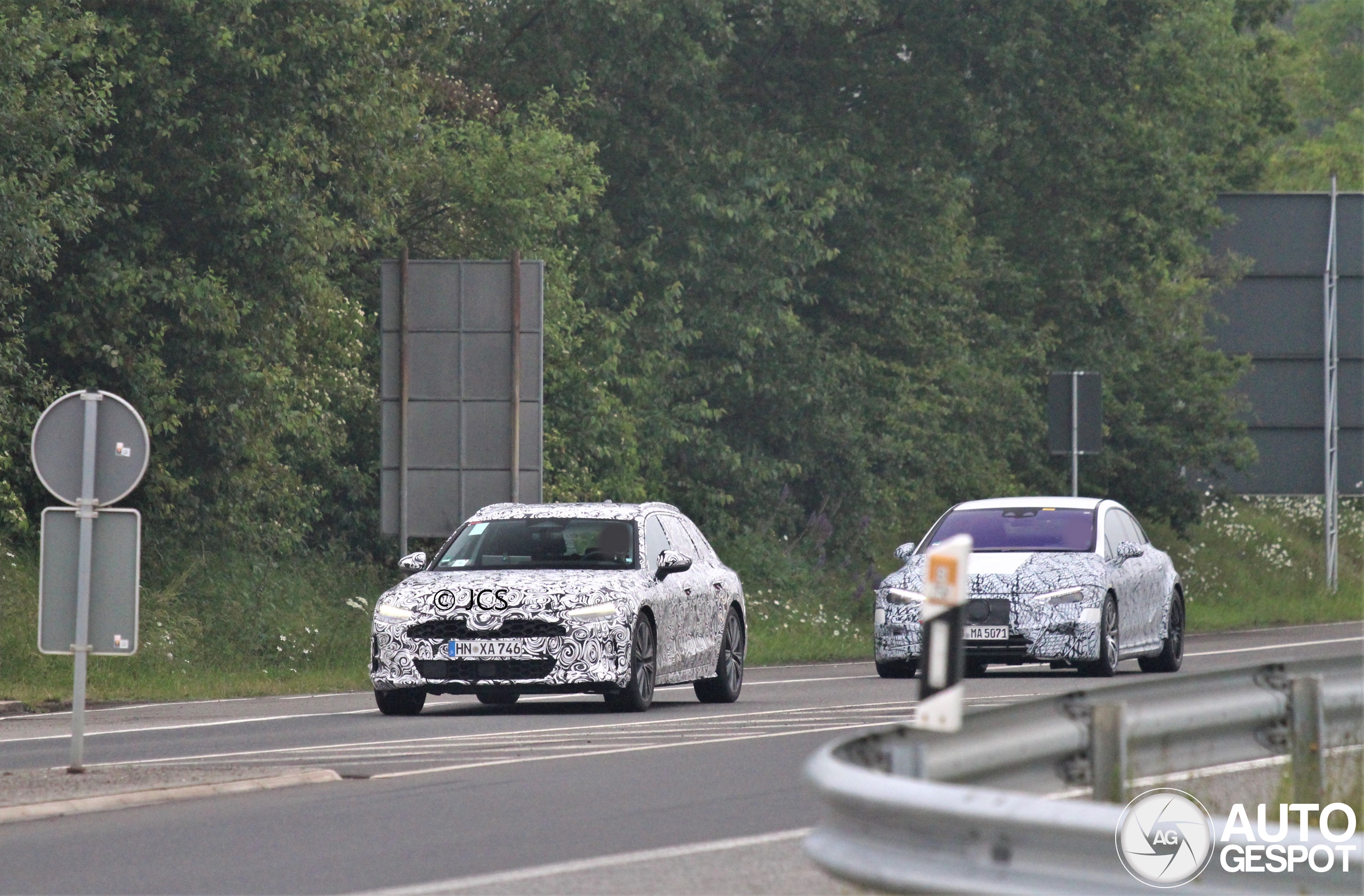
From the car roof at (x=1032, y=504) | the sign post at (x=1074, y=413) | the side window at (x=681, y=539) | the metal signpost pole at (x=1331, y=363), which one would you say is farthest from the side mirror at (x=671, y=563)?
the metal signpost pole at (x=1331, y=363)

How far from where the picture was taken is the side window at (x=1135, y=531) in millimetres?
25219

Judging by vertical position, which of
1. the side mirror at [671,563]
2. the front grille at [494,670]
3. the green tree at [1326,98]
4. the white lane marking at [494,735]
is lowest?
the white lane marking at [494,735]

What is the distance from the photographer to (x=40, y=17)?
83.7 ft

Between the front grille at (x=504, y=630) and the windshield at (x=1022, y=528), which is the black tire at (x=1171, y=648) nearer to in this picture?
the windshield at (x=1022, y=528)

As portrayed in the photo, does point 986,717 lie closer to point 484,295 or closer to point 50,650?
point 50,650

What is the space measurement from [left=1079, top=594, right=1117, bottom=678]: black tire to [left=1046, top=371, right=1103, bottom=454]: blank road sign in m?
11.0

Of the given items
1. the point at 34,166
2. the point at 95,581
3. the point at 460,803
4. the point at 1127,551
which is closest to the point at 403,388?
the point at 34,166

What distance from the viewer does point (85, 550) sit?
46.1 ft

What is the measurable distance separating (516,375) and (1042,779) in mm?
21778

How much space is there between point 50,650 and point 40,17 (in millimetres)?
12772

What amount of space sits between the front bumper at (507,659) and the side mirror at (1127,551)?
6.76m

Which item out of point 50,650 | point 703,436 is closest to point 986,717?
point 50,650

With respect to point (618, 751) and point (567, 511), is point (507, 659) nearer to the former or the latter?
point (567, 511)

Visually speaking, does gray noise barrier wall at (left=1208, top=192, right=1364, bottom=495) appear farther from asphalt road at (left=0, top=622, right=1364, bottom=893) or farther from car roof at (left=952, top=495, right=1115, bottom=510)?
asphalt road at (left=0, top=622, right=1364, bottom=893)
